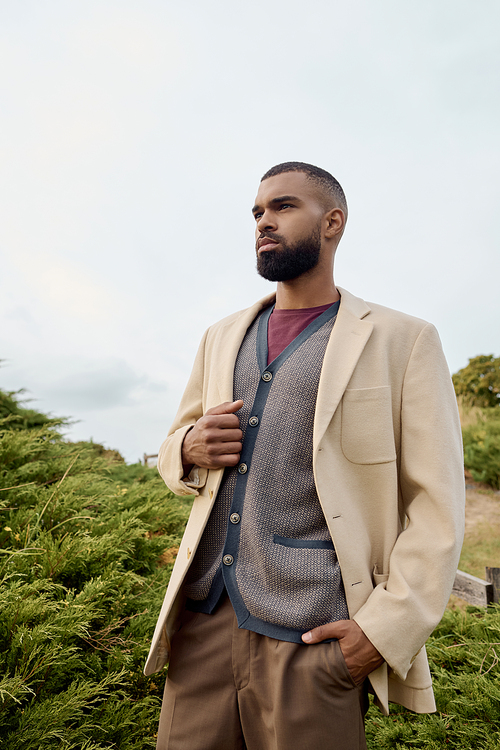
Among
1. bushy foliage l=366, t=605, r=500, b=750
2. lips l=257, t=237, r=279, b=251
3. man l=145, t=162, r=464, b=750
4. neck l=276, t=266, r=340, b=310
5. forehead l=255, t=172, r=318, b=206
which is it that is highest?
forehead l=255, t=172, r=318, b=206

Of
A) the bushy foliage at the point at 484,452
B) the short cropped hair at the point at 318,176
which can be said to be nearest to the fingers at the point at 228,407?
the short cropped hair at the point at 318,176

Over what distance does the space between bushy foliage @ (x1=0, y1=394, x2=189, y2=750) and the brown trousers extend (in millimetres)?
905

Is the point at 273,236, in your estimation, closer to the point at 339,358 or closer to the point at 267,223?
the point at 267,223

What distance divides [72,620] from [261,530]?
5.59 ft

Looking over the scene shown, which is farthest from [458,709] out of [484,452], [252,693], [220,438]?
[484,452]

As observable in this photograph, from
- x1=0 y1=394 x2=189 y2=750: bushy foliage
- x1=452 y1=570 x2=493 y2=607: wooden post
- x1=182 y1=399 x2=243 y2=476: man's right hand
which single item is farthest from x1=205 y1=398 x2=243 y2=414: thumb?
x1=452 y1=570 x2=493 y2=607: wooden post

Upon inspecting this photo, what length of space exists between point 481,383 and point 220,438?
71.4 ft

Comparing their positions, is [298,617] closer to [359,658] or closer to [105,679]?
[359,658]

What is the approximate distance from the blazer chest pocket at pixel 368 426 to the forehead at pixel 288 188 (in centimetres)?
96

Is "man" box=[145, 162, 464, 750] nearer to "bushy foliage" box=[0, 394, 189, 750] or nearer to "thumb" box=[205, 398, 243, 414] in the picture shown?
"thumb" box=[205, 398, 243, 414]

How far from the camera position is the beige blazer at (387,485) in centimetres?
180

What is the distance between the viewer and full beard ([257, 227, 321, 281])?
226cm

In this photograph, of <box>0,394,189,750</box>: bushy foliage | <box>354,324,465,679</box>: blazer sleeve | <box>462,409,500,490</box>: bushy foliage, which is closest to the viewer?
<box>354,324,465,679</box>: blazer sleeve

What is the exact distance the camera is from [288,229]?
226 cm
